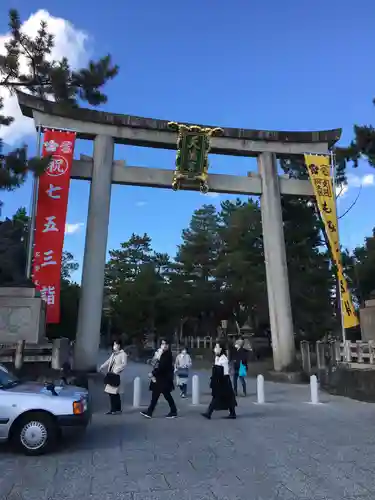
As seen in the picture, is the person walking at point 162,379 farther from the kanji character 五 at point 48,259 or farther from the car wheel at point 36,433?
the kanji character 五 at point 48,259

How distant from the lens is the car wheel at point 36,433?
5.83 meters

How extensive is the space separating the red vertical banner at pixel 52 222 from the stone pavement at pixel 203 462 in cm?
788

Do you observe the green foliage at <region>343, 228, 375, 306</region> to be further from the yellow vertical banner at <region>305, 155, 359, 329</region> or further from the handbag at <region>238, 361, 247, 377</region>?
the handbag at <region>238, 361, 247, 377</region>

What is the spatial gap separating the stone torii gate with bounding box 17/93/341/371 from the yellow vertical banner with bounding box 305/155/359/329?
29.3 inches

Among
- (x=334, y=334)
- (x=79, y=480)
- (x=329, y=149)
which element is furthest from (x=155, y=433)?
(x=334, y=334)

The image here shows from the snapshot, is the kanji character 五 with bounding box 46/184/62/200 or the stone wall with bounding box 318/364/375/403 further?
the kanji character 五 with bounding box 46/184/62/200

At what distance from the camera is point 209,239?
40031mm

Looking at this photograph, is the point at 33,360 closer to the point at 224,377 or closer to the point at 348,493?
the point at 224,377

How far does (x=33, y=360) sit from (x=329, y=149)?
16.9 meters

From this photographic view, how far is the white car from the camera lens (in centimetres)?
581

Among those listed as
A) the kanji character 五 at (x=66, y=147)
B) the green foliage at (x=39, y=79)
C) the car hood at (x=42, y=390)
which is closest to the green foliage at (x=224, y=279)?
the kanji character 五 at (x=66, y=147)

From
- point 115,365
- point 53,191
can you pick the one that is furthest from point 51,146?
point 115,365

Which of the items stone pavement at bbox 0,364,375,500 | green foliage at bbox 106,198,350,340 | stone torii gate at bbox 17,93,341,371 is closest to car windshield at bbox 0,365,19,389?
stone pavement at bbox 0,364,375,500

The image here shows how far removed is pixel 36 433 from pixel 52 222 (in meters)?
11.6
